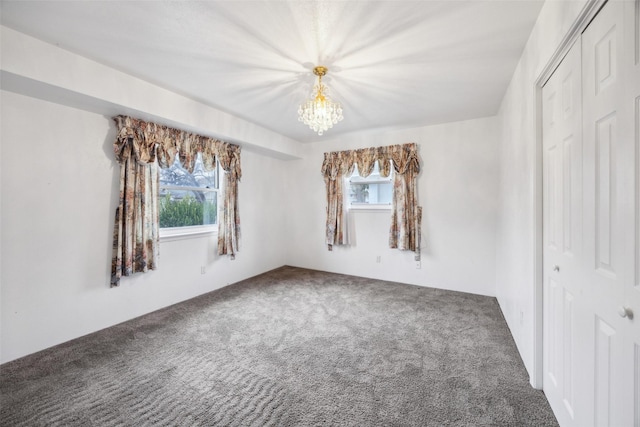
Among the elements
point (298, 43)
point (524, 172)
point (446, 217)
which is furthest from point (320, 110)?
point (446, 217)

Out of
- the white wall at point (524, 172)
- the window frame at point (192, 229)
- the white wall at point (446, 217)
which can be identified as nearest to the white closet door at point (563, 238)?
the white wall at point (524, 172)

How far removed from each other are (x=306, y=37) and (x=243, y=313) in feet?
9.25

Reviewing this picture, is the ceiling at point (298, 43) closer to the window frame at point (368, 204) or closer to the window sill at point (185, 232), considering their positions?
the window frame at point (368, 204)

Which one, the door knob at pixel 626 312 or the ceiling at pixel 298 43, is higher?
the ceiling at pixel 298 43

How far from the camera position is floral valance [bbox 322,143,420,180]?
3.97m

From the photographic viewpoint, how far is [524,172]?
2.02m

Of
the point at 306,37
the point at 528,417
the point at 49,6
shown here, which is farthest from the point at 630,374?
the point at 49,6

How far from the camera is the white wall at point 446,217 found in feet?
11.7

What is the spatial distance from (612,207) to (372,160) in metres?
3.38

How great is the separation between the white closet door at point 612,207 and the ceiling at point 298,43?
2.80ft

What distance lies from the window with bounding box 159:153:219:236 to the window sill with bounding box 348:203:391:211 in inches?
89.4

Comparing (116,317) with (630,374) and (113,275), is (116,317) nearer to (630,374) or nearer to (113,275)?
(113,275)

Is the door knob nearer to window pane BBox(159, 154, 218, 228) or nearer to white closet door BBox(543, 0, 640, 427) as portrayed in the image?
white closet door BBox(543, 0, 640, 427)

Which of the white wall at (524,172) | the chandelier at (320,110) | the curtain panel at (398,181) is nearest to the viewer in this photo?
the white wall at (524,172)
